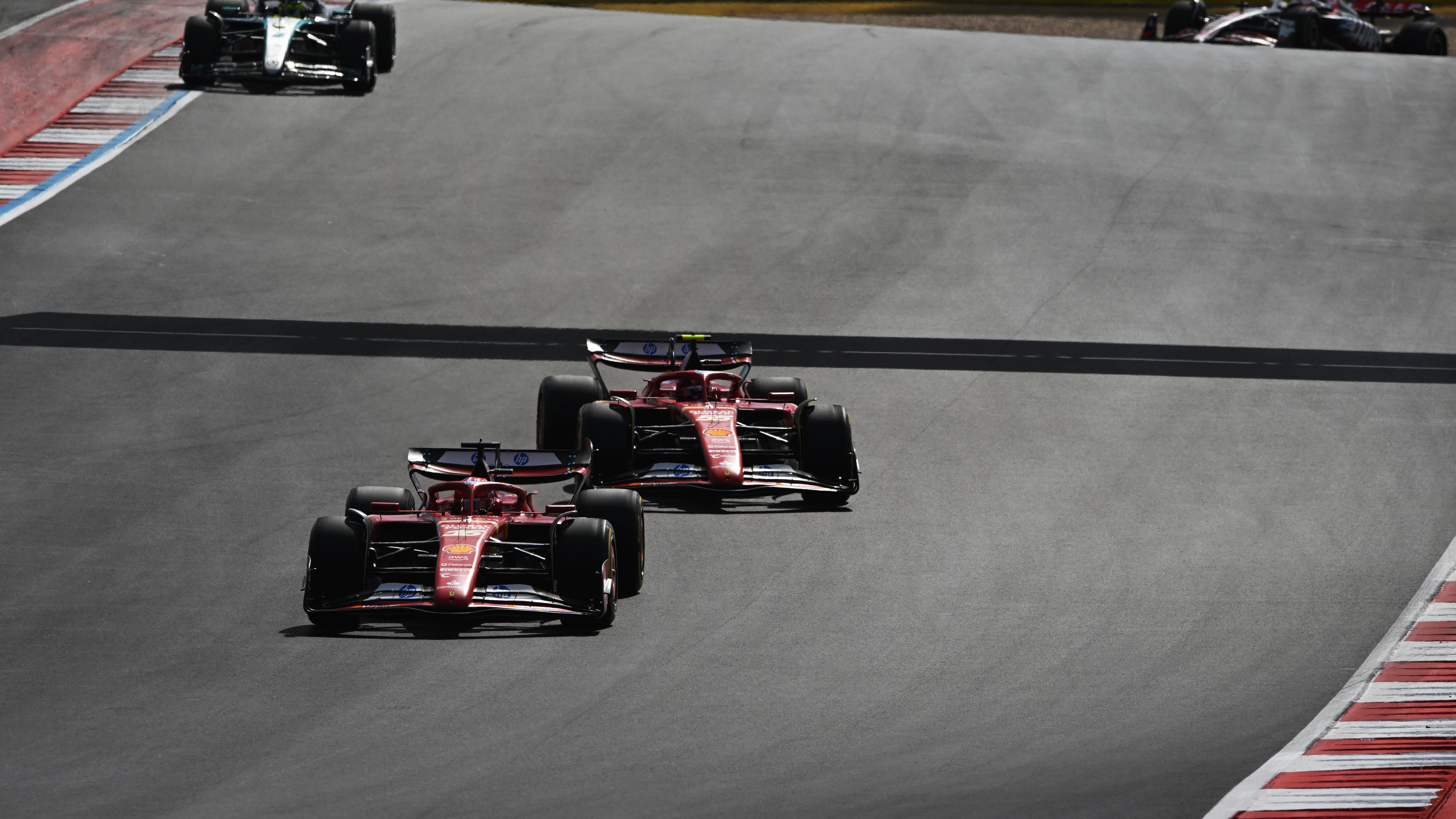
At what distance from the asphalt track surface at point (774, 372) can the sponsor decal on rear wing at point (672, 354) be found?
150 cm

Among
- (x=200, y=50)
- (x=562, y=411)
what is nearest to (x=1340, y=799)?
(x=562, y=411)

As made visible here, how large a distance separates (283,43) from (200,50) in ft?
3.51

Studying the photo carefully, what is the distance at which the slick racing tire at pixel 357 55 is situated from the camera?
24.9m

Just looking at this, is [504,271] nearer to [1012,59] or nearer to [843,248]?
[843,248]

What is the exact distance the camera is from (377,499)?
40.0 ft

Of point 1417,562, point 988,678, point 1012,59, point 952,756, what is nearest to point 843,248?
point 1012,59

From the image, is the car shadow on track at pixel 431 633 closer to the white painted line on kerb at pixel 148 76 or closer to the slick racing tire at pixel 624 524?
the slick racing tire at pixel 624 524

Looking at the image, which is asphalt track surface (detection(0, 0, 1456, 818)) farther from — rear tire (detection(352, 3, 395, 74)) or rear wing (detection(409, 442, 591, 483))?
rear wing (detection(409, 442, 591, 483))

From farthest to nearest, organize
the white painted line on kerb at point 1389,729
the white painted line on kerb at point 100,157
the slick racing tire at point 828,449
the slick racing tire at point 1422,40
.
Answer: the slick racing tire at point 1422,40
the white painted line on kerb at point 100,157
the slick racing tire at point 828,449
the white painted line on kerb at point 1389,729

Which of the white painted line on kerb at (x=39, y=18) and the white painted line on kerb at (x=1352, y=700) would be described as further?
the white painted line on kerb at (x=39, y=18)

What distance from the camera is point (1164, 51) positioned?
30094mm

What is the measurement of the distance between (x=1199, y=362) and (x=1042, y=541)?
6.06 meters

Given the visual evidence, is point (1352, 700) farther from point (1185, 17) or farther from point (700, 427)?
point (1185, 17)

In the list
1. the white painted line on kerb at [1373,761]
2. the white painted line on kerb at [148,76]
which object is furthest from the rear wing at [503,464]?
the white painted line on kerb at [148,76]
